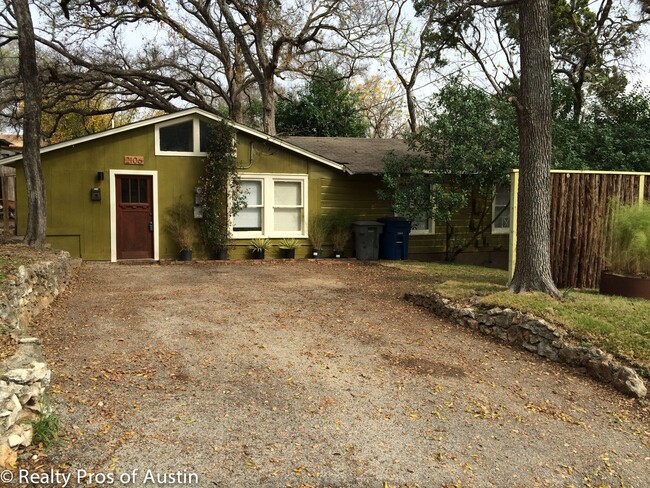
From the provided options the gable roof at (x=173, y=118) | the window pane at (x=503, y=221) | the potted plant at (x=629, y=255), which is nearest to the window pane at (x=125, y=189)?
the gable roof at (x=173, y=118)

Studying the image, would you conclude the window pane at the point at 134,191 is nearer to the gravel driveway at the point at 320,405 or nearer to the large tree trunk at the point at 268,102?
the gravel driveway at the point at 320,405

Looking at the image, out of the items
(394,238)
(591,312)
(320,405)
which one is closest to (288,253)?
(394,238)

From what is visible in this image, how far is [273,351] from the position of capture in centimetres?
597

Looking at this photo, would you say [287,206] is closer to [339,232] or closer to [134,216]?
[339,232]

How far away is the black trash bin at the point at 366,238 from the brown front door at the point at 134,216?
5481 mm

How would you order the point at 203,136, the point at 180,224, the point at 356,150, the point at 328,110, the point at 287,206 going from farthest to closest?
1. the point at 328,110
2. the point at 356,150
3. the point at 287,206
4. the point at 203,136
5. the point at 180,224

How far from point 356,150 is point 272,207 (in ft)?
15.0

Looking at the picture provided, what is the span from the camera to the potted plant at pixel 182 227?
1366cm

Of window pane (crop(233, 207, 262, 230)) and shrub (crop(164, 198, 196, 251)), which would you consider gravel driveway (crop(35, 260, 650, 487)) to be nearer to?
shrub (crop(164, 198, 196, 251))

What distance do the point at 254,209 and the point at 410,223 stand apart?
4.38 m

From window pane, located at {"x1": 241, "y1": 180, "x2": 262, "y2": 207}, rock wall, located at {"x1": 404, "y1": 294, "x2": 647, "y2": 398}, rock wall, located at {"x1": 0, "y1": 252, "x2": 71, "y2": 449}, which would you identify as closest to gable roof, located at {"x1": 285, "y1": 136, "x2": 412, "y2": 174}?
window pane, located at {"x1": 241, "y1": 180, "x2": 262, "y2": 207}

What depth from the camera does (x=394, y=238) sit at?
15.2 m

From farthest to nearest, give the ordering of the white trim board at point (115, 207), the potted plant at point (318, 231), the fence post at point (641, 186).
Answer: the potted plant at point (318, 231), the white trim board at point (115, 207), the fence post at point (641, 186)

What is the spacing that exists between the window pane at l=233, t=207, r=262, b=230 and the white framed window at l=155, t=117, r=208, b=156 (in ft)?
6.09
